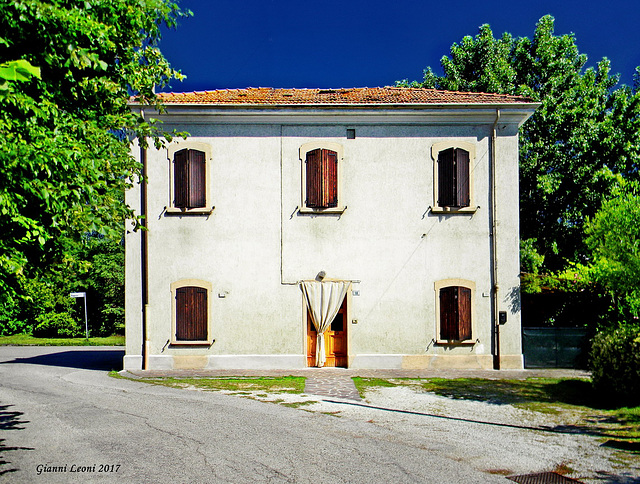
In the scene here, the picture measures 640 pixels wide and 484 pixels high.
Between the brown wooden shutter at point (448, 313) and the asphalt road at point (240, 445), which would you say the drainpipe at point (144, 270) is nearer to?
the asphalt road at point (240, 445)

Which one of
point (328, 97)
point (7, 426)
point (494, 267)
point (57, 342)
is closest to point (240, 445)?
point (7, 426)

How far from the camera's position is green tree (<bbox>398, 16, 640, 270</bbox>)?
2144 cm

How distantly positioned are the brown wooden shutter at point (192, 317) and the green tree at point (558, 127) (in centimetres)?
1244

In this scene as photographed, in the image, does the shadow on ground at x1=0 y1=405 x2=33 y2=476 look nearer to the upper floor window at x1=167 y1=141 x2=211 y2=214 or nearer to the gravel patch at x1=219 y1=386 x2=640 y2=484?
the gravel patch at x1=219 y1=386 x2=640 y2=484

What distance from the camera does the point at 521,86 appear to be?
75.0ft

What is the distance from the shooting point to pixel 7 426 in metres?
9.04

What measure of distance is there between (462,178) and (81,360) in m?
Result: 13.7

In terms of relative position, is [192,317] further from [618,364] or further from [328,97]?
[618,364]

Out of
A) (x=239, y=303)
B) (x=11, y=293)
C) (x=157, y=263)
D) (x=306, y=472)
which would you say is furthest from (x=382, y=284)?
(x=11, y=293)

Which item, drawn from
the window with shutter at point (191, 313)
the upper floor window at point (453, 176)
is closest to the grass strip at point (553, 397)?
the window with shutter at point (191, 313)

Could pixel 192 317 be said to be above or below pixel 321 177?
below

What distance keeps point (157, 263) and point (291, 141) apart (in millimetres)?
5130

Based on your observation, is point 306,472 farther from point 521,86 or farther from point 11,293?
point 521,86

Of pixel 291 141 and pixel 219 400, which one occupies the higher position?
pixel 291 141
